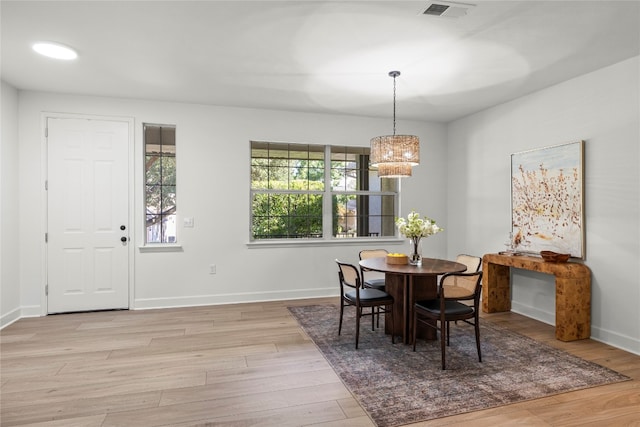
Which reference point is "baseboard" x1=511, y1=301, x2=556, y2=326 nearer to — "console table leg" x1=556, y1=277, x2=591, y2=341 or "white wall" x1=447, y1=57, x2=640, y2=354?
"white wall" x1=447, y1=57, x2=640, y2=354

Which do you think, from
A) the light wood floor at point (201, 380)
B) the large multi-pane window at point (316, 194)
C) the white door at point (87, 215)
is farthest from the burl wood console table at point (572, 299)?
the white door at point (87, 215)

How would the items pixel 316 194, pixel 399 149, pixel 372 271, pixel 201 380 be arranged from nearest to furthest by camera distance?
pixel 201 380 < pixel 399 149 < pixel 372 271 < pixel 316 194

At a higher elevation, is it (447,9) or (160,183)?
(447,9)

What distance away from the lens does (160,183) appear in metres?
4.84

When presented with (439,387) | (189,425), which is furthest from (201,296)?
(439,387)

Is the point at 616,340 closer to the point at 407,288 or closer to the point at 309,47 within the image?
the point at 407,288

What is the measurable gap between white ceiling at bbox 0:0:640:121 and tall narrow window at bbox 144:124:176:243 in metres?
0.53

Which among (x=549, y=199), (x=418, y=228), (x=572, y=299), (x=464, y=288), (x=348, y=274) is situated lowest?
(x=572, y=299)

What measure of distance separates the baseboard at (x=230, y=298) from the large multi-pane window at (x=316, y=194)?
79cm

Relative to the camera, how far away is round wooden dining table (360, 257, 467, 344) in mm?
3383

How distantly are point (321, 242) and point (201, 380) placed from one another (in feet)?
9.44

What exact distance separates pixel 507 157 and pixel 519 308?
190cm

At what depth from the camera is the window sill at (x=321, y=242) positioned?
5.10m

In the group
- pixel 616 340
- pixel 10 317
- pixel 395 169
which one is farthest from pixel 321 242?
pixel 10 317
